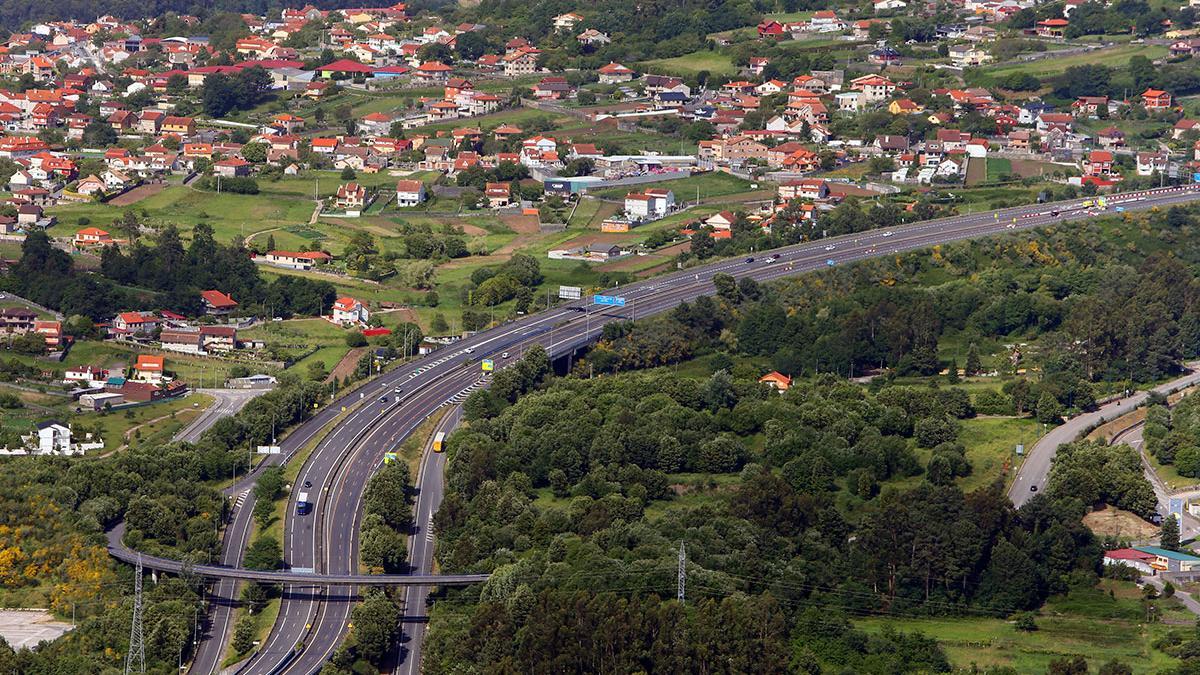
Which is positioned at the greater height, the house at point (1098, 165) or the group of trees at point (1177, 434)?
the house at point (1098, 165)

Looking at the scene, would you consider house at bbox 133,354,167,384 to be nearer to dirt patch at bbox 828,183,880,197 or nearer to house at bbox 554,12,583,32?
dirt patch at bbox 828,183,880,197

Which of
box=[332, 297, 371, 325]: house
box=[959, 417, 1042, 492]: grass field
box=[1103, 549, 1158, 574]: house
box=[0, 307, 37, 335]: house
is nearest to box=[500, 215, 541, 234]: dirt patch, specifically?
box=[332, 297, 371, 325]: house

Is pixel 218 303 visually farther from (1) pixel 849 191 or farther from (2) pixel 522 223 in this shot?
(1) pixel 849 191

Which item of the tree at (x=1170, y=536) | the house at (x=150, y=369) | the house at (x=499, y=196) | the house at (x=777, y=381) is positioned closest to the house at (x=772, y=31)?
the house at (x=499, y=196)

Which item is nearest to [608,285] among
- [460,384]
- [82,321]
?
[460,384]

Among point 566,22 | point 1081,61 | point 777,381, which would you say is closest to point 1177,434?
point 777,381

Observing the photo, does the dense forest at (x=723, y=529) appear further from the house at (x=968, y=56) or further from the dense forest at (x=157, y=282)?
the house at (x=968, y=56)
